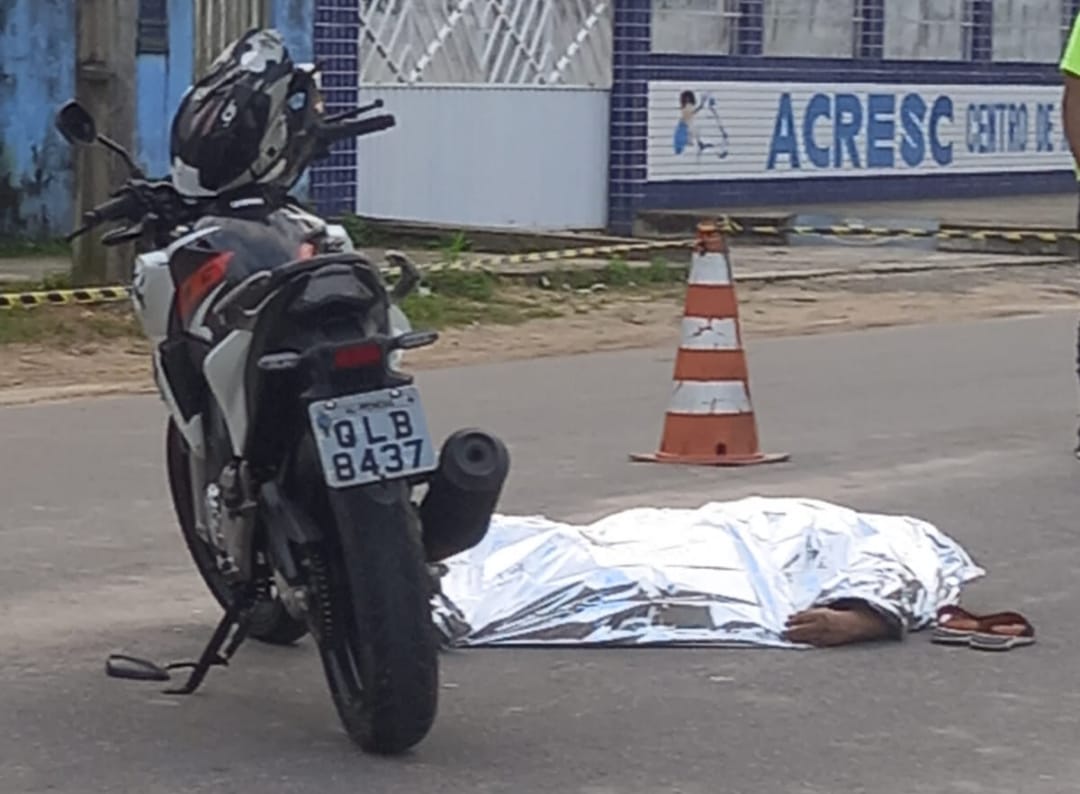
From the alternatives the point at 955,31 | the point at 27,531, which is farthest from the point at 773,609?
the point at 955,31

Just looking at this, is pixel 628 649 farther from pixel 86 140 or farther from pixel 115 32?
pixel 115 32

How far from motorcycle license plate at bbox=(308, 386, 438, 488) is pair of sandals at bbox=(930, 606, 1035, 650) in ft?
6.74

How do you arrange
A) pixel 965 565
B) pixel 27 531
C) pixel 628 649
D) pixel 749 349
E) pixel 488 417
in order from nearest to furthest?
pixel 628 649 → pixel 965 565 → pixel 27 531 → pixel 488 417 → pixel 749 349

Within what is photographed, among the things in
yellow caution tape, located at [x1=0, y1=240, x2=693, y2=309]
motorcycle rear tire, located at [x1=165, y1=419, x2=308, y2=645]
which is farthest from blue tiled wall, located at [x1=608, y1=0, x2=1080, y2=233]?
motorcycle rear tire, located at [x1=165, y1=419, x2=308, y2=645]

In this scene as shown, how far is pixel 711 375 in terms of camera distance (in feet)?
34.3

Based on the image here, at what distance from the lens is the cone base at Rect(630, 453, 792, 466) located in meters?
10.5

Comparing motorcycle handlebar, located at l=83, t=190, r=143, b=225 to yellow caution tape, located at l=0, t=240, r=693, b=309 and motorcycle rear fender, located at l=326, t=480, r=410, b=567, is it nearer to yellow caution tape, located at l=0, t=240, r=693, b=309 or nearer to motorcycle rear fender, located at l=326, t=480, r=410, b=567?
motorcycle rear fender, located at l=326, t=480, r=410, b=567

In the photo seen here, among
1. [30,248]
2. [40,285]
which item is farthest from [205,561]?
[30,248]

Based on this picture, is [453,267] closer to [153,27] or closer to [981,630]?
[153,27]

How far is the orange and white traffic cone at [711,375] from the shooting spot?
10477 mm

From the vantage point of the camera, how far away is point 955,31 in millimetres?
31609

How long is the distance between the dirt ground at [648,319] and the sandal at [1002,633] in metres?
6.52

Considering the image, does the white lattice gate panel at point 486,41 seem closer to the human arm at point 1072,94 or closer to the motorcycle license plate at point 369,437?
the human arm at point 1072,94

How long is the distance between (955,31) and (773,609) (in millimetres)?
25291
